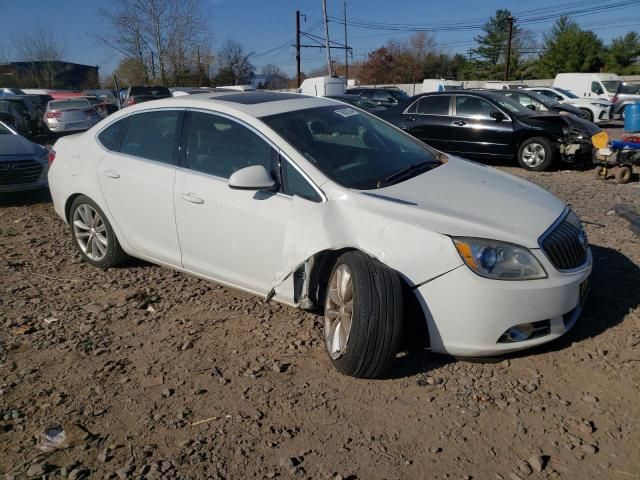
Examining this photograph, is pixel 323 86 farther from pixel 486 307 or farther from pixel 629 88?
pixel 486 307

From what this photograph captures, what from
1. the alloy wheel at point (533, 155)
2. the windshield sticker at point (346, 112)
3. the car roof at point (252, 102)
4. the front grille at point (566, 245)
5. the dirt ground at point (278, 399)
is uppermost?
the car roof at point (252, 102)

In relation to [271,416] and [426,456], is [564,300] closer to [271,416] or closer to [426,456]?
[426,456]

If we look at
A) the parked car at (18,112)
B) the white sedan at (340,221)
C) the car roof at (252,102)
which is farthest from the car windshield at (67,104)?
the car roof at (252,102)

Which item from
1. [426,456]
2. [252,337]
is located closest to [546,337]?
[426,456]

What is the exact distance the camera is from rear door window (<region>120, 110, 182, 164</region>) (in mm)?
4016

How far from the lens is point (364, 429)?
2.63 m

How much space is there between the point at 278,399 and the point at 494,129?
27.8 ft

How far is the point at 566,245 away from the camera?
3064mm

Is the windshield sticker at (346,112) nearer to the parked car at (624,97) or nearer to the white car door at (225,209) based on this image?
the white car door at (225,209)

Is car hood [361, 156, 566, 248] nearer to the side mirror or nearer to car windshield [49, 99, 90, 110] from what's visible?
the side mirror

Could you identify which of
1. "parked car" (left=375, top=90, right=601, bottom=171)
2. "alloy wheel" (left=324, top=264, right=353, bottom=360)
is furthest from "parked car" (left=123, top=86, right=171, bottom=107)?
"alloy wheel" (left=324, top=264, right=353, bottom=360)

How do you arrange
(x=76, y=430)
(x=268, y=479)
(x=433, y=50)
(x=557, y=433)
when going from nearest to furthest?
(x=268, y=479), (x=557, y=433), (x=76, y=430), (x=433, y=50)

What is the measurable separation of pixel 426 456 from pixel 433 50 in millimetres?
68274

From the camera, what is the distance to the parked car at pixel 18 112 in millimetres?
18078
